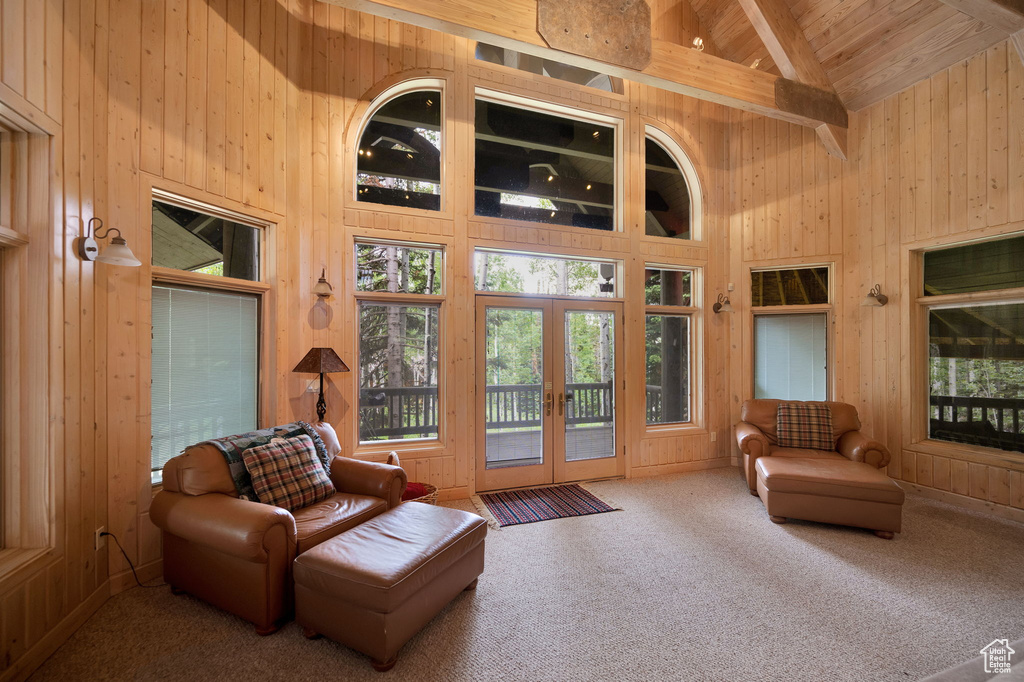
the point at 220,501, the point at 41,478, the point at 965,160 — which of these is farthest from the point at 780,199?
the point at 41,478

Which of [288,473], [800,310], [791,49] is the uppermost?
[791,49]

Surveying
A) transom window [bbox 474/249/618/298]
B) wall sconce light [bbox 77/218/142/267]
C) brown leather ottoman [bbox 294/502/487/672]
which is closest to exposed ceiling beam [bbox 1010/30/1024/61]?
transom window [bbox 474/249/618/298]

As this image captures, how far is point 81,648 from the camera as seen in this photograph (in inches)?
79.6

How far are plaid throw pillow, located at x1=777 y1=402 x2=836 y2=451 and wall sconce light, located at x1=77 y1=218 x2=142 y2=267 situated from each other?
5.24 m

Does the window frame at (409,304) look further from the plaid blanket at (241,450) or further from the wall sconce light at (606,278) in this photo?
the wall sconce light at (606,278)

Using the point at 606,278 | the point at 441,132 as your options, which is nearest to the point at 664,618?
the point at 606,278

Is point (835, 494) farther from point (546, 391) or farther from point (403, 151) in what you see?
point (403, 151)

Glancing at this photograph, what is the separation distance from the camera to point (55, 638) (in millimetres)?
2010

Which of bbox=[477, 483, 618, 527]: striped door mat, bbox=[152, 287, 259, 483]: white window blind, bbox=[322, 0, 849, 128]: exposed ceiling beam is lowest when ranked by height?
bbox=[477, 483, 618, 527]: striped door mat

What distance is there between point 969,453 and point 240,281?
629 cm

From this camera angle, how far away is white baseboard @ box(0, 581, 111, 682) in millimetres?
1794

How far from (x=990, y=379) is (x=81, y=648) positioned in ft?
21.7

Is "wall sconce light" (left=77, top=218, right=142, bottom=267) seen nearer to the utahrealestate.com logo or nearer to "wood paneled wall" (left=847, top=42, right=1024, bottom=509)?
the utahrealestate.com logo

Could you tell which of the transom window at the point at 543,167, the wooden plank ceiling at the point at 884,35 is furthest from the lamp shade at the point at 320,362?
the wooden plank ceiling at the point at 884,35
